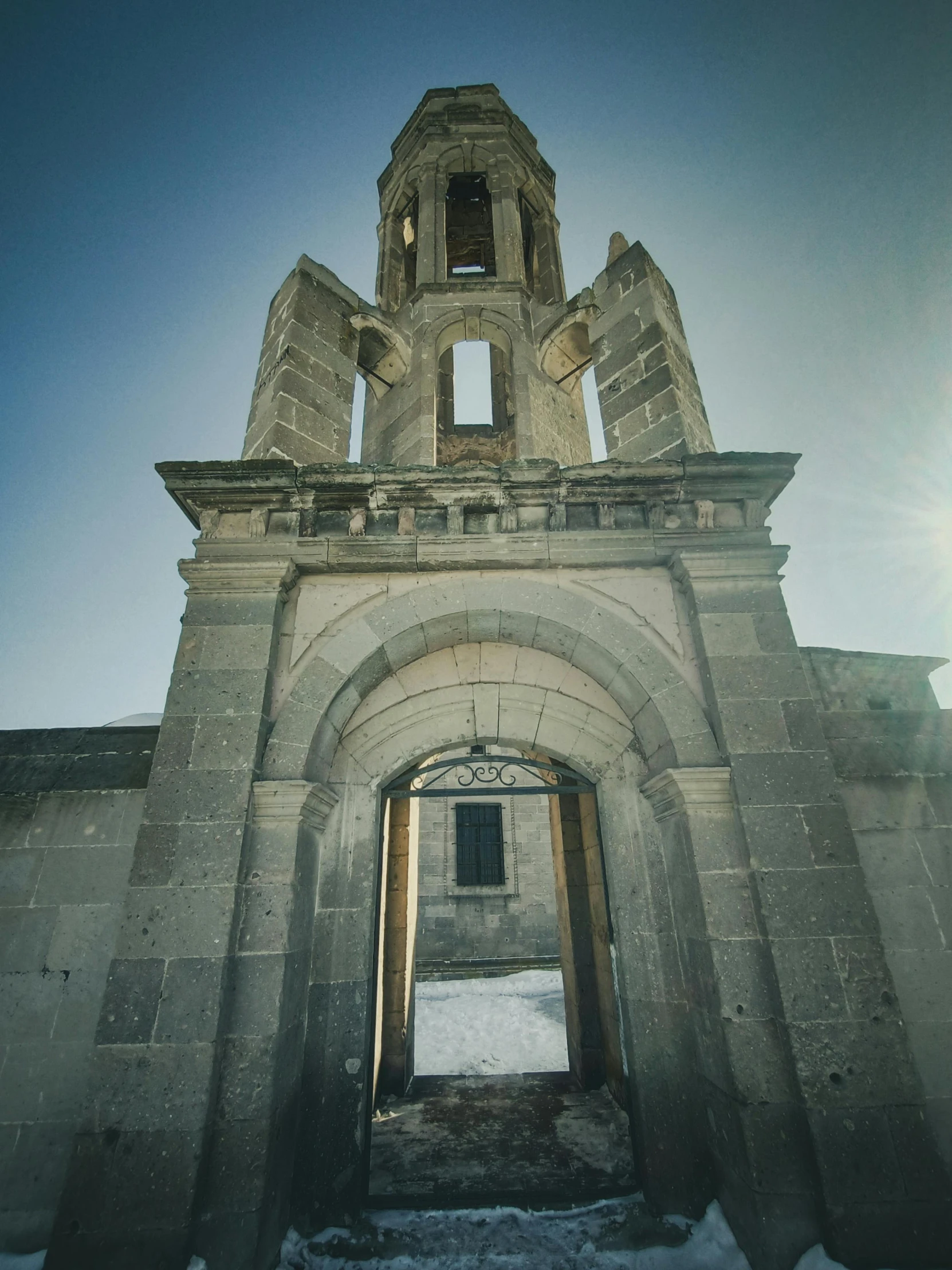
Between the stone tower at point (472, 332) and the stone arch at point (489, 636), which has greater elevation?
the stone tower at point (472, 332)

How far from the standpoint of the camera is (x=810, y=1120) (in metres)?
2.80

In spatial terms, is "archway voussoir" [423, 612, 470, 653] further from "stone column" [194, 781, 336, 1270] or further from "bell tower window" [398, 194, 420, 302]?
"bell tower window" [398, 194, 420, 302]

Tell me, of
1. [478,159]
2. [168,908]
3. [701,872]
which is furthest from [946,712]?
[478,159]

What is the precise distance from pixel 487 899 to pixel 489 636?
10.0 m

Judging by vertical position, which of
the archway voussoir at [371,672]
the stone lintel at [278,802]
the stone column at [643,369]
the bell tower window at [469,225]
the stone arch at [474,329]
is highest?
the bell tower window at [469,225]

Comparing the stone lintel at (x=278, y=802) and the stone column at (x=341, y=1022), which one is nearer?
the stone column at (x=341, y=1022)

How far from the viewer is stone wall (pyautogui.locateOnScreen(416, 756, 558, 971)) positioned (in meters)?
12.1

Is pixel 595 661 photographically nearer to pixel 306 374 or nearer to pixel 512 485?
pixel 512 485

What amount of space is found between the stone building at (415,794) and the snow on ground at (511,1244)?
0.53 feet

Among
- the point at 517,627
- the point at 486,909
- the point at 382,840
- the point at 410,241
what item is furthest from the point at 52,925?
the point at 486,909

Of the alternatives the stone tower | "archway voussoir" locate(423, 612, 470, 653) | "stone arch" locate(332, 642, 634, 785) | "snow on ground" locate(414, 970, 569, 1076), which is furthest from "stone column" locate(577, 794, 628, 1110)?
the stone tower

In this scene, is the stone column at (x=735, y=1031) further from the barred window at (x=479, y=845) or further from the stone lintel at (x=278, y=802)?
the barred window at (x=479, y=845)

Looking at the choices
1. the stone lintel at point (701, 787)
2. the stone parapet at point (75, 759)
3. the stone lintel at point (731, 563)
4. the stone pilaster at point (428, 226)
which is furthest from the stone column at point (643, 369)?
the stone parapet at point (75, 759)

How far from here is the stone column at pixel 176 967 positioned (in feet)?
8.83
